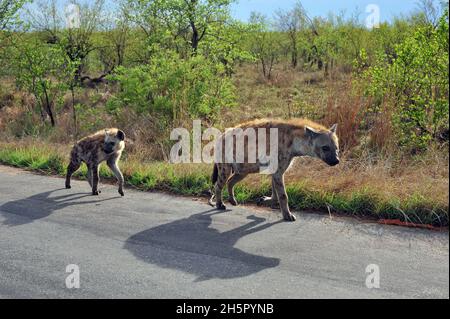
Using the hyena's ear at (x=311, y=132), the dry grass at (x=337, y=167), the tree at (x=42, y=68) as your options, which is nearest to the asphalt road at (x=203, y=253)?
the dry grass at (x=337, y=167)

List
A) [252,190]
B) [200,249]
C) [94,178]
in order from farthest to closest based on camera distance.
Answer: [94,178] < [252,190] < [200,249]

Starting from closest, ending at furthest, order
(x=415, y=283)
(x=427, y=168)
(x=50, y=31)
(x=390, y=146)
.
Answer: (x=415, y=283), (x=427, y=168), (x=390, y=146), (x=50, y=31)

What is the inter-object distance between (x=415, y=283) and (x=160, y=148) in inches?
274

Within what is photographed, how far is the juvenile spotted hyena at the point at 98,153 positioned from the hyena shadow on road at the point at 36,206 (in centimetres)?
40

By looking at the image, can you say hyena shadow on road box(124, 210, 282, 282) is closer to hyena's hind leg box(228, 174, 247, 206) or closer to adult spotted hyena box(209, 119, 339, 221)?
adult spotted hyena box(209, 119, 339, 221)

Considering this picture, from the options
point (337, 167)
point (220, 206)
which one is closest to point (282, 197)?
point (220, 206)

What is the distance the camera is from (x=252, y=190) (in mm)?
7008

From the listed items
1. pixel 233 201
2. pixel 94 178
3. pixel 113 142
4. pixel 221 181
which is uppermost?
pixel 113 142

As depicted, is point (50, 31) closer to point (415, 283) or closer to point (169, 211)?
point (169, 211)

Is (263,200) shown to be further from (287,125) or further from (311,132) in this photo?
(311,132)

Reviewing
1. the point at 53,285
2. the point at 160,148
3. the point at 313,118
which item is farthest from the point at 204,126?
the point at 53,285

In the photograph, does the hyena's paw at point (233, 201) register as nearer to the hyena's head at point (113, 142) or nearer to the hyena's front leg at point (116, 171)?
the hyena's front leg at point (116, 171)

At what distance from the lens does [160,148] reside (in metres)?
10.1

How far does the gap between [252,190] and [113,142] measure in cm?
233
